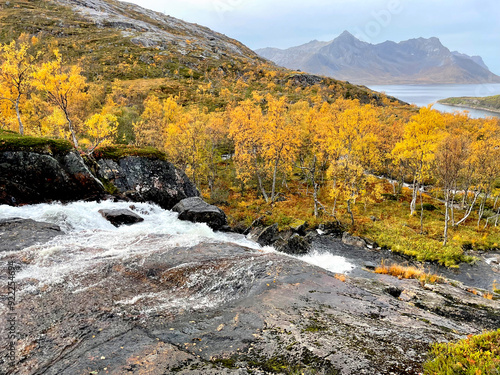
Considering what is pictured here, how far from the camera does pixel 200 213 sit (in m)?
27.1

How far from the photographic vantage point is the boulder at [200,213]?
27.0 metres

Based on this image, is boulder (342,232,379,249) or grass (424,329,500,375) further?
boulder (342,232,379,249)

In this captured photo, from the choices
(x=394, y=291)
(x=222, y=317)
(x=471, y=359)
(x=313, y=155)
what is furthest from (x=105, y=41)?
(x=471, y=359)

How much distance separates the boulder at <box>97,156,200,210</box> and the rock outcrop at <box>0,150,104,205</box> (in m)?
2.71

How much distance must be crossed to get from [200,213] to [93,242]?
11.5 metres

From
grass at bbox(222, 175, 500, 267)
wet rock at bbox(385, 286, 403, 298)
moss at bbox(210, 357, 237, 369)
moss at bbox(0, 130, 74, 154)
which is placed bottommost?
grass at bbox(222, 175, 500, 267)

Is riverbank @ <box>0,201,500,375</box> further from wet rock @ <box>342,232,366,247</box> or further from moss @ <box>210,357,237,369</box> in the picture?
wet rock @ <box>342,232,366,247</box>

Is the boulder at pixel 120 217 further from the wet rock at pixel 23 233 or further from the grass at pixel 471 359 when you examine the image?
the grass at pixel 471 359

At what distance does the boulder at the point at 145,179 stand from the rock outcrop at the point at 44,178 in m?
2.71

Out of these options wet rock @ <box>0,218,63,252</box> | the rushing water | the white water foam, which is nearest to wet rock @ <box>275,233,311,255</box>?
the white water foam

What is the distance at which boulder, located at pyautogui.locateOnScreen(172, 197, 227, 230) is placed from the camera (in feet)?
88.5

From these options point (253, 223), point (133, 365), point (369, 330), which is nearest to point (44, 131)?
point (253, 223)

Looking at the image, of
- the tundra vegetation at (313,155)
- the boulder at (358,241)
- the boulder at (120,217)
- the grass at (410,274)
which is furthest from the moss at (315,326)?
the tundra vegetation at (313,155)

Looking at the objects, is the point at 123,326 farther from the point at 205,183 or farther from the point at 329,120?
the point at 205,183
